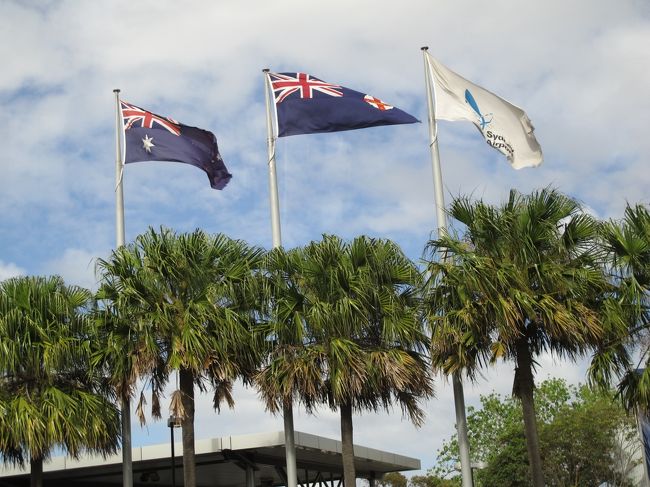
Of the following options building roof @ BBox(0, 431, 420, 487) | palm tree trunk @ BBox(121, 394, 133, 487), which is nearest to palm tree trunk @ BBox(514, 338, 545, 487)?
building roof @ BBox(0, 431, 420, 487)

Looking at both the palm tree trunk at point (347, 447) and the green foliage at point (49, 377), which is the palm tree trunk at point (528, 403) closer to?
the palm tree trunk at point (347, 447)

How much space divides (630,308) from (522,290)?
237 centimetres

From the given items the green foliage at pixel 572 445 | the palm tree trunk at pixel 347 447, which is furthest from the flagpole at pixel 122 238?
the green foliage at pixel 572 445

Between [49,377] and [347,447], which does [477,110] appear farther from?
[49,377]

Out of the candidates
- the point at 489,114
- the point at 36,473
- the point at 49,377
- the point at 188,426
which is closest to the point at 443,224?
the point at 489,114

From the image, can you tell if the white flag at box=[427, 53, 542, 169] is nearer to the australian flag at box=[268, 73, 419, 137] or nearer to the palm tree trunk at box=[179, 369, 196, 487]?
the australian flag at box=[268, 73, 419, 137]

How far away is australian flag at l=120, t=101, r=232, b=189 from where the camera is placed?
26.4 metres

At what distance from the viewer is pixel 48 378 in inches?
928

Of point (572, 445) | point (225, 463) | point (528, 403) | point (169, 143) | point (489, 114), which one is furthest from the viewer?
point (572, 445)

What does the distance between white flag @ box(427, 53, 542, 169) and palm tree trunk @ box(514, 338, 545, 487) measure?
16.6 ft

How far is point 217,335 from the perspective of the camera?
23.3 metres

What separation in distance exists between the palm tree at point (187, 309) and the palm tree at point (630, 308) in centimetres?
804

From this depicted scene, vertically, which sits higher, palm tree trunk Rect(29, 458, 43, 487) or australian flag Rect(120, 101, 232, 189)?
australian flag Rect(120, 101, 232, 189)

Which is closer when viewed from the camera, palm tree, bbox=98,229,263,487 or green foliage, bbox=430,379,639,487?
palm tree, bbox=98,229,263,487
